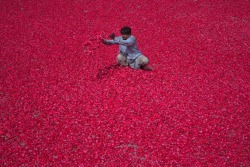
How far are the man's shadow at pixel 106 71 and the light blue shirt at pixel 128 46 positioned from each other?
527 mm

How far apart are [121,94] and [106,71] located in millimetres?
1055

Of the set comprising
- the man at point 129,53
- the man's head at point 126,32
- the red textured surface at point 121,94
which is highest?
the man's head at point 126,32

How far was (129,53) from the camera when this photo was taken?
568 centimetres

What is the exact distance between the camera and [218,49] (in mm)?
7066

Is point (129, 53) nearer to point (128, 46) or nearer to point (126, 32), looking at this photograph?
point (128, 46)

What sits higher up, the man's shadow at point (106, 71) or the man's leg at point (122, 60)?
the man's leg at point (122, 60)

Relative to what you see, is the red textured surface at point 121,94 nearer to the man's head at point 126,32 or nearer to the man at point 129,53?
the man at point 129,53

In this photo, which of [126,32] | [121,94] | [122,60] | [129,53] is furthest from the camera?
[122,60]

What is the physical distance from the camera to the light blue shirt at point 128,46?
522 centimetres

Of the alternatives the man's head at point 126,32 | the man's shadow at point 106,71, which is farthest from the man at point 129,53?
the man's shadow at point 106,71

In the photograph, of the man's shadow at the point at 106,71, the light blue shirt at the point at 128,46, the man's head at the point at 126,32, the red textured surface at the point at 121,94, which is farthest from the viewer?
the man's shadow at the point at 106,71

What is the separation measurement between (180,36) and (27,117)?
583cm

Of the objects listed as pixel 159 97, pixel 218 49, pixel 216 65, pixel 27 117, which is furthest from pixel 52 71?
pixel 218 49

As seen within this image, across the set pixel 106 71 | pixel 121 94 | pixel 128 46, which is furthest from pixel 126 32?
pixel 121 94
